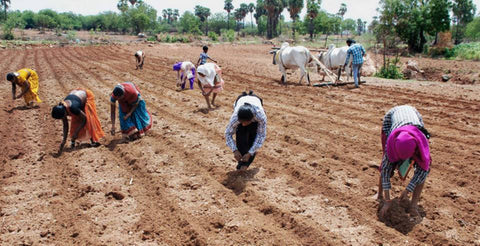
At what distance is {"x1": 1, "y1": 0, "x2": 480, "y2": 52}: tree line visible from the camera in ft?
71.5

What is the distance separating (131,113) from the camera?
6.11 m

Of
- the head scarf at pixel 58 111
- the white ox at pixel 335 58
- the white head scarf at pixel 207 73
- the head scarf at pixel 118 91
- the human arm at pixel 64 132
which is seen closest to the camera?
the head scarf at pixel 58 111

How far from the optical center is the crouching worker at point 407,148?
3.14 meters

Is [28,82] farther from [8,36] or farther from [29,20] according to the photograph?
[29,20]

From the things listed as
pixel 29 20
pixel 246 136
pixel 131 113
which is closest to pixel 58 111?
pixel 131 113

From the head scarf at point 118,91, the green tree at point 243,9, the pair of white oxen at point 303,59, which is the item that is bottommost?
the head scarf at point 118,91

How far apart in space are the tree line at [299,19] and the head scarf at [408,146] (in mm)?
11120

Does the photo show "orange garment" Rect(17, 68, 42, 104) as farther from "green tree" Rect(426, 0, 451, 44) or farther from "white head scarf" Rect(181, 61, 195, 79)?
"green tree" Rect(426, 0, 451, 44)

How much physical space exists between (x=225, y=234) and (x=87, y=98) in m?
3.63

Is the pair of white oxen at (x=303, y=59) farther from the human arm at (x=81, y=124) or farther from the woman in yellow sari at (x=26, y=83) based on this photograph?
the human arm at (x=81, y=124)

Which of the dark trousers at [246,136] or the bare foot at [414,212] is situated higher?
the dark trousers at [246,136]

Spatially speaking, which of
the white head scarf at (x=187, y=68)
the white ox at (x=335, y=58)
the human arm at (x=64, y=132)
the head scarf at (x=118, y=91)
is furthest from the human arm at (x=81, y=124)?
the white ox at (x=335, y=58)

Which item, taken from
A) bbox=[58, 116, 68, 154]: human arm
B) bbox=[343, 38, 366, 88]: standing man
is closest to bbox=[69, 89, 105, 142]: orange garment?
bbox=[58, 116, 68, 154]: human arm

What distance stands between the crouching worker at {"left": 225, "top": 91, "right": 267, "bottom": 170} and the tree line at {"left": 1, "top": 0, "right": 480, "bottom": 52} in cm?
1060
